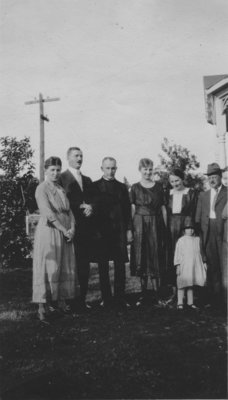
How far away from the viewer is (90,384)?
9.69ft

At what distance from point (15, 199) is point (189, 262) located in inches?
224

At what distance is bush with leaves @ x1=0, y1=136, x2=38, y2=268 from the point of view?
9.63 metres

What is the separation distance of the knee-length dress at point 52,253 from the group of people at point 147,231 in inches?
5.1

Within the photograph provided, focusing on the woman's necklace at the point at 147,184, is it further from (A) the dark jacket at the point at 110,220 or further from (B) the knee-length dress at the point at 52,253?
(B) the knee-length dress at the point at 52,253

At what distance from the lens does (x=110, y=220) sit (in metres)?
5.50

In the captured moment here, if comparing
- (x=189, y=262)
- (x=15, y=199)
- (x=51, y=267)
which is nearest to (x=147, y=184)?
(x=189, y=262)

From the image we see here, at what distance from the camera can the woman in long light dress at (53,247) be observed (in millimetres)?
4664

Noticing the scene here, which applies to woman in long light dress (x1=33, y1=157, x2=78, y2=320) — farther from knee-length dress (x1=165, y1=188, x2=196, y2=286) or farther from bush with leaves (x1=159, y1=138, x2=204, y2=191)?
bush with leaves (x1=159, y1=138, x2=204, y2=191)

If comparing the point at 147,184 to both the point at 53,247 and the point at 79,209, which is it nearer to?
the point at 79,209

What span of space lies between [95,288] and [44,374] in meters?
3.86

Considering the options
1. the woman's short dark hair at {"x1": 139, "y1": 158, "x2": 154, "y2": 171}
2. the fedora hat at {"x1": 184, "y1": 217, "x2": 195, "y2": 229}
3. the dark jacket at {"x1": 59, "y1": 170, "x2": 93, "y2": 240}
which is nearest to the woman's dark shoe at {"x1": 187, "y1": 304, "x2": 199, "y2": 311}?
the fedora hat at {"x1": 184, "y1": 217, "x2": 195, "y2": 229}

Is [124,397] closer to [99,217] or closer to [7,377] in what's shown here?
[7,377]

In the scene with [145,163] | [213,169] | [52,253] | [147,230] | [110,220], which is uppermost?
[145,163]

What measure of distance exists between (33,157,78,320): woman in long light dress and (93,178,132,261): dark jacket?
21.1 inches
